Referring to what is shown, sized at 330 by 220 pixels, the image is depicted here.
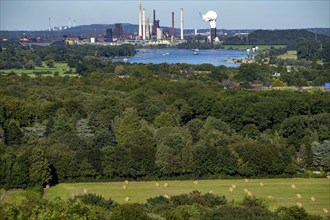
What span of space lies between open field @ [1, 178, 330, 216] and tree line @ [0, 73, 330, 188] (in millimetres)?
487

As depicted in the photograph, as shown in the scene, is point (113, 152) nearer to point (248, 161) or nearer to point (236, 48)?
point (248, 161)

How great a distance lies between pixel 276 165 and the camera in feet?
65.0

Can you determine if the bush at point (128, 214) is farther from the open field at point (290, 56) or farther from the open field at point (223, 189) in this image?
the open field at point (290, 56)

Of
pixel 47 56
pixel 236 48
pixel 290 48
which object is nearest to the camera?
pixel 47 56

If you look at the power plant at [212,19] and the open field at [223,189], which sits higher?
the power plant at [212,19]

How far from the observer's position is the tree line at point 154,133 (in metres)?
19.5

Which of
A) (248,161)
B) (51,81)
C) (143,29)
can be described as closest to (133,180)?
(248,161)

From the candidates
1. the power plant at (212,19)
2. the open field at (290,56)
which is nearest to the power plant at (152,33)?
the power plant at (212,19)

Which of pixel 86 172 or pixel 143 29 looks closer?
pixel 86 172

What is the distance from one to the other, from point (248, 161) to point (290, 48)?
2368 inches

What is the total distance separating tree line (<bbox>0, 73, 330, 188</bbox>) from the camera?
64.0 ft

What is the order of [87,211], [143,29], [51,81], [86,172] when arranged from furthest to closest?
[143,29] < [51,81] < [86,172] < [87,211]

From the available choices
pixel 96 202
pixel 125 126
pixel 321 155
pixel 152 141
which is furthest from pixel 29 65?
pixel 96 202

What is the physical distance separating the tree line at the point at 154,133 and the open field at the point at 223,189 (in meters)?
0.49
